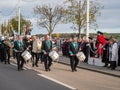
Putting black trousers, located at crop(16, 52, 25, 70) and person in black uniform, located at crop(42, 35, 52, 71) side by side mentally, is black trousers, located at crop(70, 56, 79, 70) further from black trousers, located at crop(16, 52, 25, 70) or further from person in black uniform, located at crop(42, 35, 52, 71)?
black trousers, located at crop(16, 52, 25, 70)

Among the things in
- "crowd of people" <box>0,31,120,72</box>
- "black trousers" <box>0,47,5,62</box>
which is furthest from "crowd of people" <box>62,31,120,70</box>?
"black trousers" <box>0,47,5,62</box>

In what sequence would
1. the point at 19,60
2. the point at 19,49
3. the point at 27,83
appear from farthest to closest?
the point at 19,60, the point at 19,49, the point at 27,83

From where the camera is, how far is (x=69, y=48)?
21.2 meters

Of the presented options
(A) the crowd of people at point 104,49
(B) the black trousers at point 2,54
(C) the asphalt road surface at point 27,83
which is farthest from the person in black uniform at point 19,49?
(B) the black trousers at point 2,54

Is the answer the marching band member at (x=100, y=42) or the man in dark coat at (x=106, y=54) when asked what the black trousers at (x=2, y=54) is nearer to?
the marching band member at (x=100, y=42)

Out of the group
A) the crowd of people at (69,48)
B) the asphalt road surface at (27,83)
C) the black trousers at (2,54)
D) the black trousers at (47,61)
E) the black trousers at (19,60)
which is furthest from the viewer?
the black trousers at (2,54)

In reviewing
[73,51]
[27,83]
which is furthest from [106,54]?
[27,83]

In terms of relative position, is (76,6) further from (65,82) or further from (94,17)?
(65,82)

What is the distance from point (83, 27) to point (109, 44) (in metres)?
25.0

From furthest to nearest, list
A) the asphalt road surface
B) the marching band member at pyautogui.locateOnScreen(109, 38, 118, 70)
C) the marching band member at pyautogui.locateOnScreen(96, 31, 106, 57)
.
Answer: the marching band member at pyautogui.locateOnScreen(96, 31, 106, 57)
the marching band member at pyautogui.locateOnScreen(109, 38, 118, 70)
the asphalt road surface

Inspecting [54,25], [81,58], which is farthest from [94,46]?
[54,25]

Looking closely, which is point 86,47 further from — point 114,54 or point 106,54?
point 114,54

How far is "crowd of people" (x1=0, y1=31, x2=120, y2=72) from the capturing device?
839 inches

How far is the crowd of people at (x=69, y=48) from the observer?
69.9 ft
